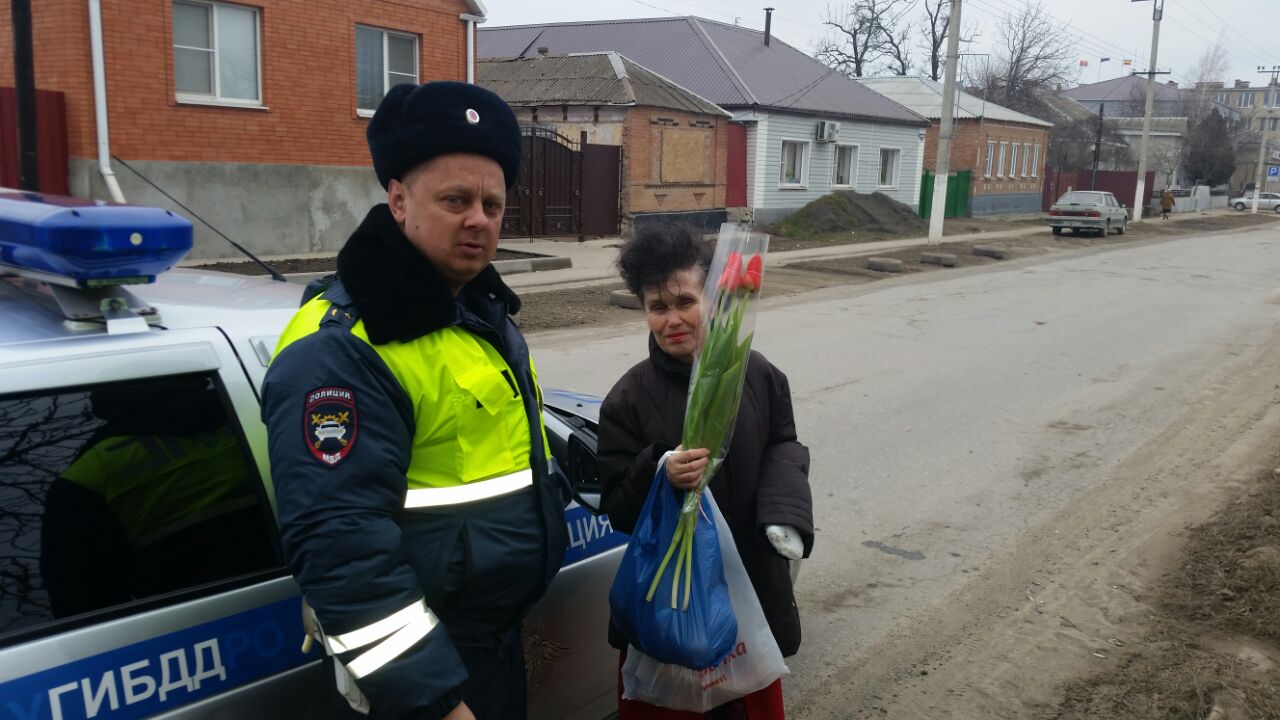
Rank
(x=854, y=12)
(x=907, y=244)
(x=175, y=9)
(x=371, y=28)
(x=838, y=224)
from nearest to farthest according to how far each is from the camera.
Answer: (x=175, y=9)
(x=371, y=28)
(x=907, y=244)
(x=838, y=224)
(x=854, y=12)

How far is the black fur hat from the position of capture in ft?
6.19

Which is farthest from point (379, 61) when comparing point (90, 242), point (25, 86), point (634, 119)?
point (90, 242)

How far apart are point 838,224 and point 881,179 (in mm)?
8548

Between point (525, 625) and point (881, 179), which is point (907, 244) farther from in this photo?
point (525, 625)

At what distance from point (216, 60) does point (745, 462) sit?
50.5ft

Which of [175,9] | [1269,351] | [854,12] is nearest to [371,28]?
[175,9]

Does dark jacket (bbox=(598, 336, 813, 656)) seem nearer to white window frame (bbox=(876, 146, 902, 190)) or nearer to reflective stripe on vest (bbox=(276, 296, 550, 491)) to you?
reflective stripe on vest (bbox=(276, 296, 550, 491))

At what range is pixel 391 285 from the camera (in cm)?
181

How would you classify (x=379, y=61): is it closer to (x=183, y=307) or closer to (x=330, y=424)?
(x=183, y=307)

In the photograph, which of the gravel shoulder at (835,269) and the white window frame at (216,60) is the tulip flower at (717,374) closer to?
the gravel shoulder at (835,269)

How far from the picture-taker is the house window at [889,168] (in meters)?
36.7

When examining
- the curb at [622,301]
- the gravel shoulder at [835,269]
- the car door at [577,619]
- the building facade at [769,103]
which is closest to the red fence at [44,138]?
the gravel shoulder at [835,269]

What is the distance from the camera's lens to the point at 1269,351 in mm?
11000

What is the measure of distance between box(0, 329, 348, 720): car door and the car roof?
6 centimetres
